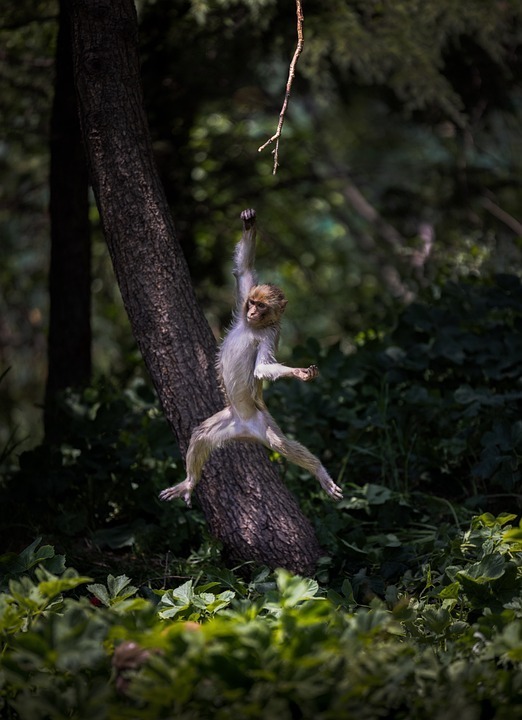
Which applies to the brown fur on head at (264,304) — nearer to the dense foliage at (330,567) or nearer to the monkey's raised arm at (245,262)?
the monkey's raised arm at (245,262)

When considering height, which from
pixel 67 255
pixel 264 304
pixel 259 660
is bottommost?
pixel 259 660

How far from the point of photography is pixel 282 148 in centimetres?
880

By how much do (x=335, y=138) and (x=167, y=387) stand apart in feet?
32.5

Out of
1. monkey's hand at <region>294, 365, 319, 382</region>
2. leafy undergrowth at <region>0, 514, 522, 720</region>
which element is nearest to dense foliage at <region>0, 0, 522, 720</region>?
leafy undergrowth at <region>0, 514, 522, 720</region>

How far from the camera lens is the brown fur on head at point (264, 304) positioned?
10.0 feet

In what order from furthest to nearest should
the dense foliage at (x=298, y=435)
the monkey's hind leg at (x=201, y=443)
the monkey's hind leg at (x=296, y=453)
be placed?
the monkey's hind leg at (x=201, y=443), the monkey's hind leg at (x=296, y=453), the dense foliage at (x=298, y=435)

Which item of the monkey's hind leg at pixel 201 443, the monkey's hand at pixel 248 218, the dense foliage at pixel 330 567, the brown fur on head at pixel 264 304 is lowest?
the dense foliage at pixel 330 567

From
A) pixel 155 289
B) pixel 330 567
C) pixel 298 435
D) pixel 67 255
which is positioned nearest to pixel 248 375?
pixel 155 289

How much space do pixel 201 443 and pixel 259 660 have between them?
3.60 ft

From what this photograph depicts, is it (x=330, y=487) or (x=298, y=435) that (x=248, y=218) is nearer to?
(x=330, y=487)

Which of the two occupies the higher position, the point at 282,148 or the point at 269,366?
the point at 269,366

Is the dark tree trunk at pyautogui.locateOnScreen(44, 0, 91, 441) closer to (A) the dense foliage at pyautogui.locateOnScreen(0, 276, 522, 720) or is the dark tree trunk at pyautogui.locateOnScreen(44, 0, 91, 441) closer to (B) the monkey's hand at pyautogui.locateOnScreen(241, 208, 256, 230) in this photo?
(A) the dense foliage at pyautogui.locateOnScreen(0, 276, 522, 720)

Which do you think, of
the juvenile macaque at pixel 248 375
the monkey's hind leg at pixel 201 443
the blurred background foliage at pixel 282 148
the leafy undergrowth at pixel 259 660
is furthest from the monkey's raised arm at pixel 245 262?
the blurred background foliage at pixel 282 148

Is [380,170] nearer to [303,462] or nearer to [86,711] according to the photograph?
[303,462]
